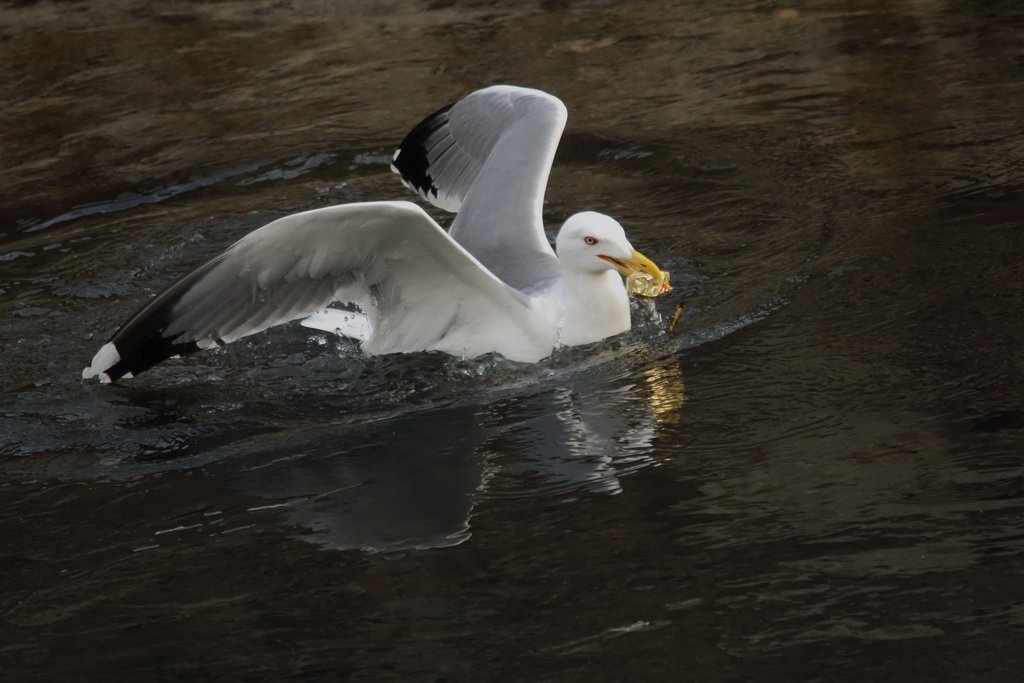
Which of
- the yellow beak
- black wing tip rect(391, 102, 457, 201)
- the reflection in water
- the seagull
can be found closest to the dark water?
the reflection in water

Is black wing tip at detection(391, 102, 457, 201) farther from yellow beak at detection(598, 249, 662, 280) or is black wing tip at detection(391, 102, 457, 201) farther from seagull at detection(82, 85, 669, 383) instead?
yellow beak at detection(598, 249, 662, 280)

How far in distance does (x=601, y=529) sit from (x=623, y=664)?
0.65 metres

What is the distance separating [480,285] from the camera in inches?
205

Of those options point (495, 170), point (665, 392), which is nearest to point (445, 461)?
point (665, 392)

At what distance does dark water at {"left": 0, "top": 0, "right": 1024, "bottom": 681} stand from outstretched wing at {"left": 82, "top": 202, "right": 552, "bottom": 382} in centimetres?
16

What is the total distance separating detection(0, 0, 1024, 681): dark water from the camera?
326cm

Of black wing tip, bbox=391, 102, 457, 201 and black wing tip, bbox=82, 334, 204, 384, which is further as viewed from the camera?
black wing tip, bbox=391, 102, 457, 201

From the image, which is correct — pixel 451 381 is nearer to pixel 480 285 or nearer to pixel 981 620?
pixel 480 285

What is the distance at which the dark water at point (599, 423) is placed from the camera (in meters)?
3.26

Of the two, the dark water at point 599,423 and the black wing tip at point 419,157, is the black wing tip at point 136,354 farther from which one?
the black wing tip at point 419,157

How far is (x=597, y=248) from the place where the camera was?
5215mm

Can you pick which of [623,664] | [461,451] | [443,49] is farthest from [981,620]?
[443,49]

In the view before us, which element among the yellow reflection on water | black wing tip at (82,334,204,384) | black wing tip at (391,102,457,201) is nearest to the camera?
the yellow reflection on water

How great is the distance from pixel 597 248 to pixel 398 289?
2.64ft
